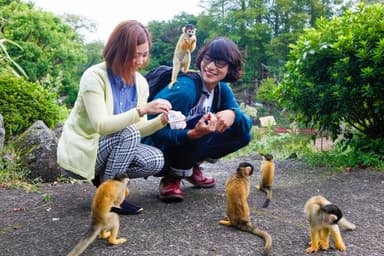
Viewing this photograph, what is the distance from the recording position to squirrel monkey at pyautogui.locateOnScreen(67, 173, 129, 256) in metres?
2.52

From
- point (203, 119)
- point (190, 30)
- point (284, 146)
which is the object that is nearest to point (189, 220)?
point (203, 119)

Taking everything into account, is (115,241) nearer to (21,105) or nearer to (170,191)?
(170,191)

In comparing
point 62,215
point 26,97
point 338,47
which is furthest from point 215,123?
point 26,97

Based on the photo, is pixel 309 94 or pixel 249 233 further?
pixel 309 94

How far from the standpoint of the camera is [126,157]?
3.18m

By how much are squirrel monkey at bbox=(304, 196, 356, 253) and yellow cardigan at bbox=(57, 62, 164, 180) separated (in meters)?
1.29

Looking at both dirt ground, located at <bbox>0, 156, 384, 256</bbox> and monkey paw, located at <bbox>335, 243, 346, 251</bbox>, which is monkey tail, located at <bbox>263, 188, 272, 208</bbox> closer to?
dirt ground, located at <bbox>0, 156, 384, 256</bbox>

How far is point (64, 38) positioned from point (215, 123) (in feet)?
64.7

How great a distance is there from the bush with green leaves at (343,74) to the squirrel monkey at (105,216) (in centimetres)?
330

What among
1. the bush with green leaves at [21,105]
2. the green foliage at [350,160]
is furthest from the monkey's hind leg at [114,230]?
the bush with green leaves at [21,105]

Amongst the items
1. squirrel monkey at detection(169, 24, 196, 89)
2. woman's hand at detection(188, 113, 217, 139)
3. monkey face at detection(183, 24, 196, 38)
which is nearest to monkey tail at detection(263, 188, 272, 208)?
woman's hand at detection(188, 113, 217, 139)

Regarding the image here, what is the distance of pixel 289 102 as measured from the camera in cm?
600

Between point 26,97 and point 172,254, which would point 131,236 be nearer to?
point 172,254

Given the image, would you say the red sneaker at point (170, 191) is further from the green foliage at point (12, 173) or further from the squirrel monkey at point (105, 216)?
the green foliage at point (12, 173)
